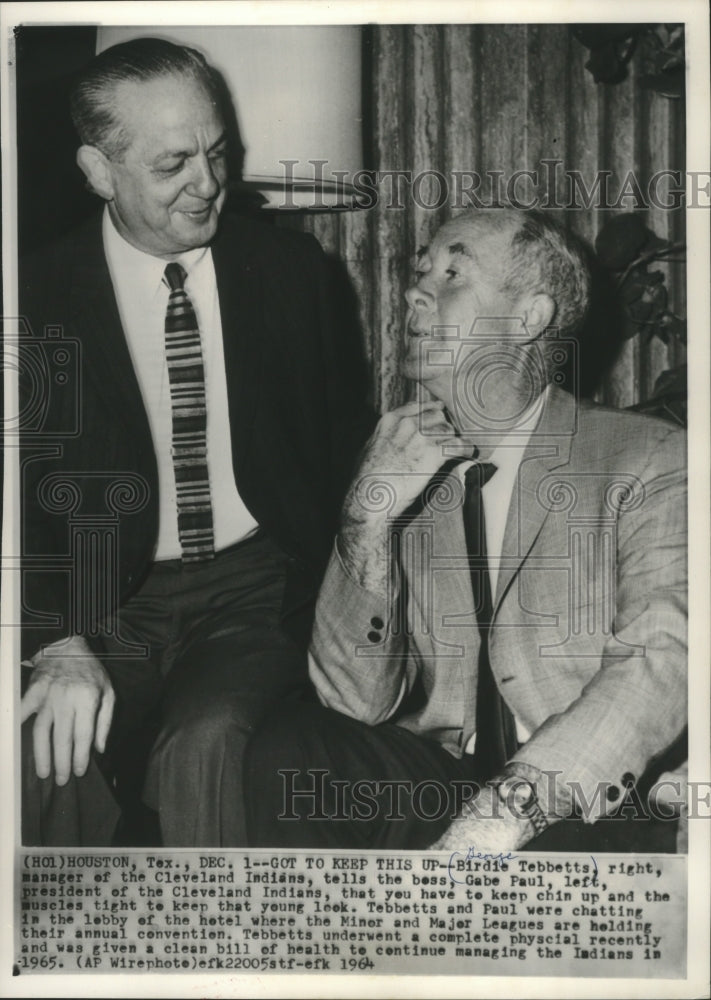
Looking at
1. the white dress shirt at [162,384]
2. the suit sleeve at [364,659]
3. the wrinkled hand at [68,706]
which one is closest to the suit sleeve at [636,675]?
the suit sleeve at [364,659]

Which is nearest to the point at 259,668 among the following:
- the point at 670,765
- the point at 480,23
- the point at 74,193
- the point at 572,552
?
the point at 572,552

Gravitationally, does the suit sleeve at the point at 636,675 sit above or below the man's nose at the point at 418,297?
below

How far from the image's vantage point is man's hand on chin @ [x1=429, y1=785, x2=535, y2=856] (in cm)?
227

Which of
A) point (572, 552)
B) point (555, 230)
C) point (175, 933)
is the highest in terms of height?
point (555, 230)

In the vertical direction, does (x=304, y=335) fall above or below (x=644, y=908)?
above

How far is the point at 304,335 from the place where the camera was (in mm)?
2340

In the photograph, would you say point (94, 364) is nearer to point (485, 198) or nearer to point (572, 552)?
point (485, 198)

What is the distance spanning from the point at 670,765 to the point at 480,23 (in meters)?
1.53

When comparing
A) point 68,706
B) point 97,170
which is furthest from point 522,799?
point 97,170

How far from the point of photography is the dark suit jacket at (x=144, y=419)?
2.32 meters

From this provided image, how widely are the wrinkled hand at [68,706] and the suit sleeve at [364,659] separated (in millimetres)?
440
